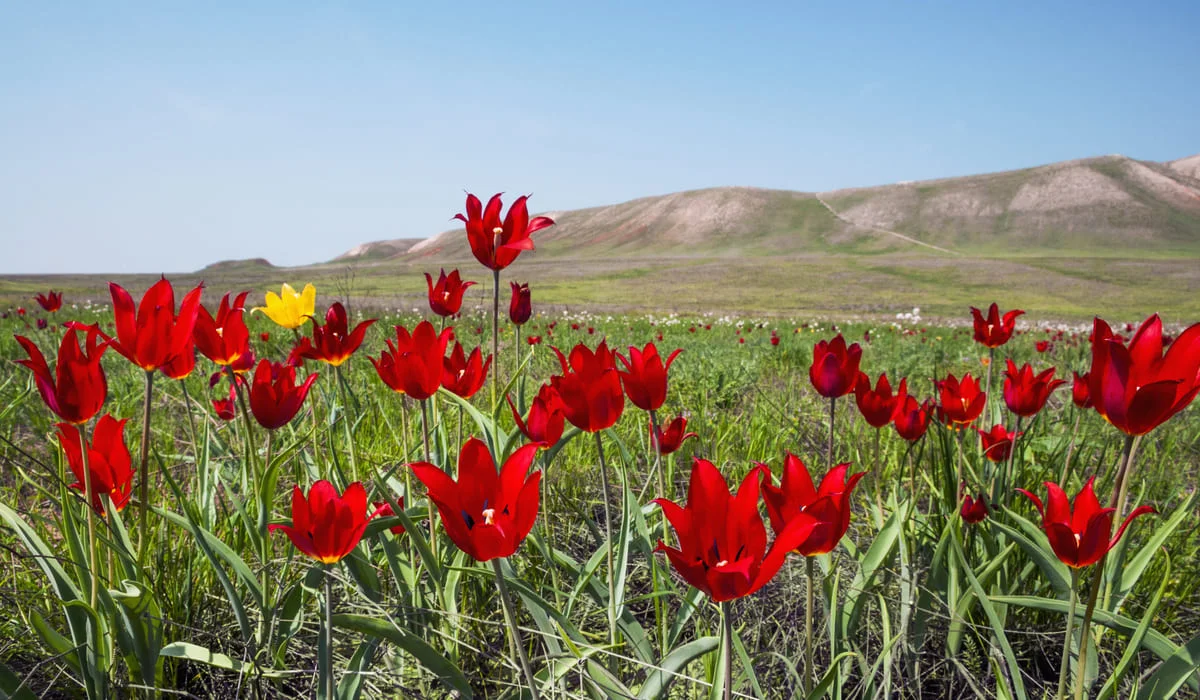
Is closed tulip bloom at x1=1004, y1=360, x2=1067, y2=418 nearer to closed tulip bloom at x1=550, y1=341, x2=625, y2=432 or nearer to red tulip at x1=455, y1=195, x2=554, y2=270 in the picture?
closed tulip bloom at x1=550, y1=341, x2=625, y2=432

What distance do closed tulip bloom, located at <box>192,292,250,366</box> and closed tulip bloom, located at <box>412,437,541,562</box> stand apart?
1072mm

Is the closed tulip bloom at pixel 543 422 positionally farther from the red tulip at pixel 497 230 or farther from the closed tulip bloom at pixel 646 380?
the red tulip at pixel 497 230

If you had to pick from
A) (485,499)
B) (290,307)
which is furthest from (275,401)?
(290,307)

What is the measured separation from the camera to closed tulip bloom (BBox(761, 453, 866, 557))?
984mm

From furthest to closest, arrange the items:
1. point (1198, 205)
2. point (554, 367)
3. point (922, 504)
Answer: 1. point (1198, 205)
2. point (554, 367)
3. point (922, 504)

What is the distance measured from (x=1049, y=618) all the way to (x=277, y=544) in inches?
88.0

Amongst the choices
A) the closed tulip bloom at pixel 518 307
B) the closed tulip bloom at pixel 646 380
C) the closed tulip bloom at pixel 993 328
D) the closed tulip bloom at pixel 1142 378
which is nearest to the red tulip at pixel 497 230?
the closed tulip bloom at pixel 518 307

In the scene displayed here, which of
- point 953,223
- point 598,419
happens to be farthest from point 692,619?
Answer: point 953,223

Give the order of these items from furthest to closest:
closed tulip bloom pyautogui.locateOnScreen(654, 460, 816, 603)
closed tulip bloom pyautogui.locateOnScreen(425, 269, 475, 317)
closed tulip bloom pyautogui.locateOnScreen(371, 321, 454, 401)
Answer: closed tulip bloom pyautogui.locateOnScreen(425, 269, 475, 317)
closed tulip bloom pyautogui.locateOnScreen(371, 321, 454, 401)
closed tulip bloom pyautogui.locateOnScreen(654, 460, 816, 603)

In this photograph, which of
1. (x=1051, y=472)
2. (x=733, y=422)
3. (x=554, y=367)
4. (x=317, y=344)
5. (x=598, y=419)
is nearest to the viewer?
(x=598, y=419)

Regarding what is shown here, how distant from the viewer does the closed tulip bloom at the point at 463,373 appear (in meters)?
1.65

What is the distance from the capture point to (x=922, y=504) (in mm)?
2877

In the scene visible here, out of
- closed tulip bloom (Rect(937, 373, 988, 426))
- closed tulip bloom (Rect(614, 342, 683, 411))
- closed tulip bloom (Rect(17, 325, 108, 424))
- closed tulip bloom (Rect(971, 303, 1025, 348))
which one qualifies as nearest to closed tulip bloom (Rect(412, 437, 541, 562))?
closed tulip bloom (Rect(614, 342, 683, 411))

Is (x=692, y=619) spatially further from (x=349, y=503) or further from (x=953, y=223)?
(x=953, y=223)
